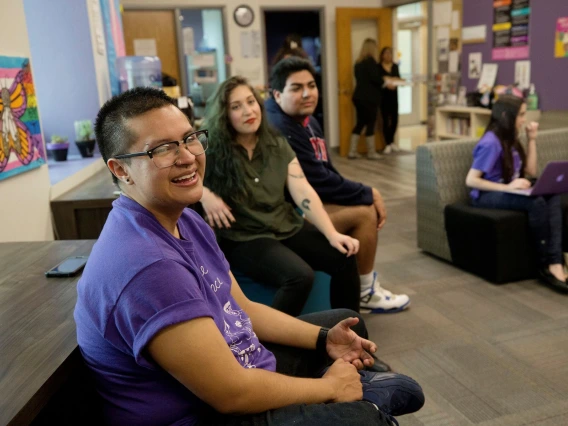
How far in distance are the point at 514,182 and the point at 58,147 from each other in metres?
2.61

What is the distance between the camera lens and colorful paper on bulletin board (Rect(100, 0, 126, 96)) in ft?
14.0

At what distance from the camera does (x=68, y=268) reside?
1527 mm

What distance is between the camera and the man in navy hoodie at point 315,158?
2.58m

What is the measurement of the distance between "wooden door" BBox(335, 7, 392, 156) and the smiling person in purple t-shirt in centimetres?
682

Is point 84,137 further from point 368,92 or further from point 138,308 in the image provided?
point 368,92

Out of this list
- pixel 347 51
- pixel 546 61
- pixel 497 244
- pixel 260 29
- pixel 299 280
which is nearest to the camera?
pixel 299 280

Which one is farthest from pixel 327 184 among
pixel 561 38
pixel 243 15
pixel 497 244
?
pixel 243 15

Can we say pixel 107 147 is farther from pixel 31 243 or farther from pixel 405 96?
pixel 405 96

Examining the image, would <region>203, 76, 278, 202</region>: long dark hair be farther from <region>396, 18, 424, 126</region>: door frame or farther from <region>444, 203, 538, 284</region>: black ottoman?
<region>396, 18, 424, 126</region>: door frame

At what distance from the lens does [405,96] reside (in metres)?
11.0

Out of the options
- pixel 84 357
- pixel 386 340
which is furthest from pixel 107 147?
pixel 386 340

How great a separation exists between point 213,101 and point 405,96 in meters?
9.27

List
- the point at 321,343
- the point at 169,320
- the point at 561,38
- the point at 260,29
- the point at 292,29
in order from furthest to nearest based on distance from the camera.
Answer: the point at 292,29, the point at 260,29, the point at 561,38, the point at 321,343, the point at 169,320

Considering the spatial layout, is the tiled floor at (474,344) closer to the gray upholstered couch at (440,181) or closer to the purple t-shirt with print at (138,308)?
the gray upholstered couch at (440,181)
